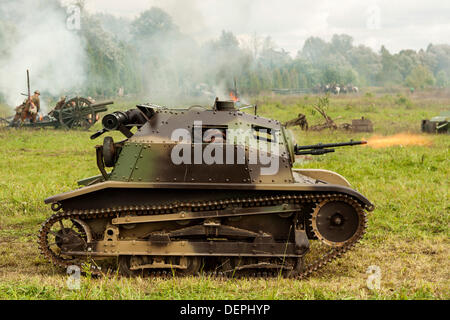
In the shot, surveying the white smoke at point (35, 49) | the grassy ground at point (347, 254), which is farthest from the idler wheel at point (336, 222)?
the white smoke at point (35, 49)

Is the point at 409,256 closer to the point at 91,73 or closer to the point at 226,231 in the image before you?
the point at 226,231

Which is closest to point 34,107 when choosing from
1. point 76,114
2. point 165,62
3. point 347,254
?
point 76,114

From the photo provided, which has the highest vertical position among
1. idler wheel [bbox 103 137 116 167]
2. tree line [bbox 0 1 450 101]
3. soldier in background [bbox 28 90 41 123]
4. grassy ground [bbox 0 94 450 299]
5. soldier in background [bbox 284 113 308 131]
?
tree line [bbox 0 1 450 101]

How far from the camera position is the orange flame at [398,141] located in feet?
63.6

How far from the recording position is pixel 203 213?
7480 millimetres

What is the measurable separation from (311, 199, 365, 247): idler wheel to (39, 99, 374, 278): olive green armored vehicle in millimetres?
14

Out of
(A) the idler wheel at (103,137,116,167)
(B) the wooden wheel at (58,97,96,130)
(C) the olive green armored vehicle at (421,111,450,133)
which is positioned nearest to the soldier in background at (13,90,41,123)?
(B) the wooden wheel at (58,97,96,130)

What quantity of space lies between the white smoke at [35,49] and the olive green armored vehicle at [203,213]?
25.4 metres

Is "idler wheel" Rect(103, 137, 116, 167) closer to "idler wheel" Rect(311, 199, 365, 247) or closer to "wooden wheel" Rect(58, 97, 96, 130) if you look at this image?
"idler wheel" Rect(311, 199, 365, 247)

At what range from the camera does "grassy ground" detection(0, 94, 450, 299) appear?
6352mm

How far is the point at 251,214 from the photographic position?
7.57 meters

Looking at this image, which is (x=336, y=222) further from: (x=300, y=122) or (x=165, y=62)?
(x=165, y=62)
